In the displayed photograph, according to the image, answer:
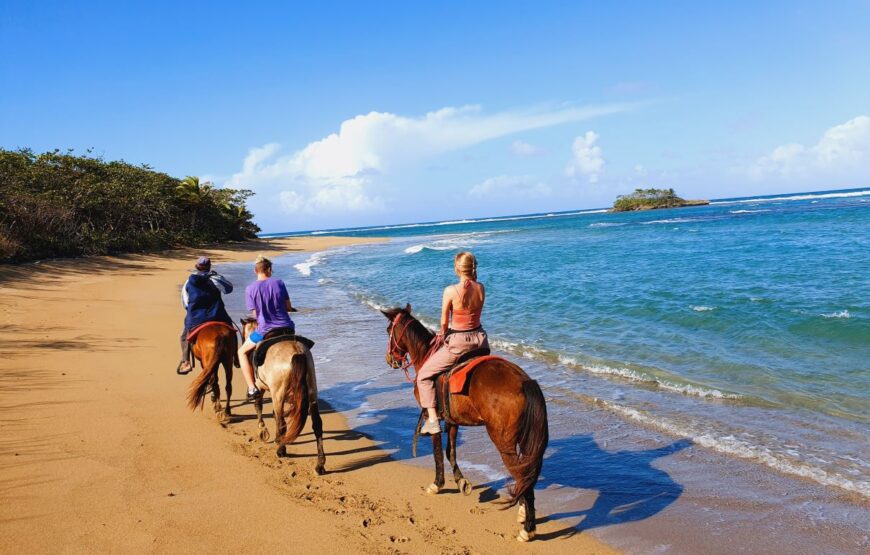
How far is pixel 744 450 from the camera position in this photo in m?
5.72

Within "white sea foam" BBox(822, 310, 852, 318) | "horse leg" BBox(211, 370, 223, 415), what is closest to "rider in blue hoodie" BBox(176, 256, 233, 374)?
"horse leg" BBox(211, 370, 223, 415)

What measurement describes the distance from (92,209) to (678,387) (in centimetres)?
3286

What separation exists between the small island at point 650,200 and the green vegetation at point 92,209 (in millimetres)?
103442

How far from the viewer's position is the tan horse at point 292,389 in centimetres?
557

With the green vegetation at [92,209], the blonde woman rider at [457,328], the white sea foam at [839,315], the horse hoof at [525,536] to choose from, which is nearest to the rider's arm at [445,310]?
the blonde woman rider at [457,328]

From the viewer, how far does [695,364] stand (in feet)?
29.9

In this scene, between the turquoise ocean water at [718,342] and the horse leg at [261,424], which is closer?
the turquoise ocean water at [718,342]

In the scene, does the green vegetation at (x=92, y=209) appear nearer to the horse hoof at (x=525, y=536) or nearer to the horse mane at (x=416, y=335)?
the horse mane at (x=416, y=335)

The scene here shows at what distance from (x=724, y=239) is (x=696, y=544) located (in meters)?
34.6

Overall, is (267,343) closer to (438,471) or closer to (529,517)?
(438,471)

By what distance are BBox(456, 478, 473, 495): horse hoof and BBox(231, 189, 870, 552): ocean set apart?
0.43m

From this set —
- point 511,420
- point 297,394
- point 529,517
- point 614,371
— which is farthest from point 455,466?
point 614,371

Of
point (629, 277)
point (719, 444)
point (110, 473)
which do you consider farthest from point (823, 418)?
point (629, 277)

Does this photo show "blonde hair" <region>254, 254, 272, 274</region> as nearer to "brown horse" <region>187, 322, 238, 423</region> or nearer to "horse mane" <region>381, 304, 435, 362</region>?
"brown horse" <region>187, 322, 238, 423</region>
